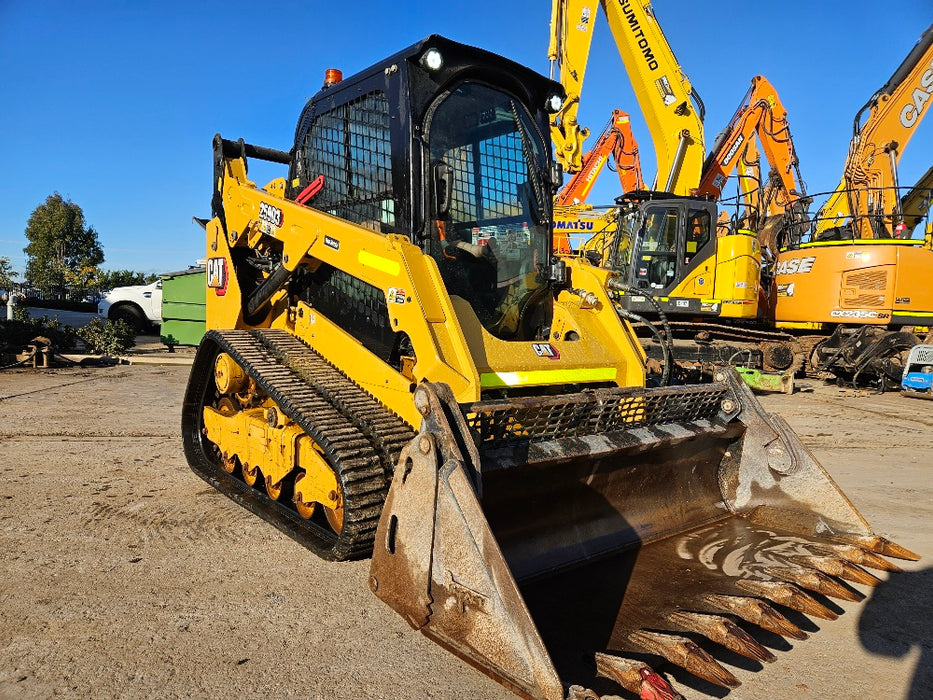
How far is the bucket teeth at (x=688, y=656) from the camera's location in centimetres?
222

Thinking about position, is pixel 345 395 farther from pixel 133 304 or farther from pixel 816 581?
pixel 133 304

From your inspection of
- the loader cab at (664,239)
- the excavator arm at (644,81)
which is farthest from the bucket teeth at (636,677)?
the excavator arm at (644,81)

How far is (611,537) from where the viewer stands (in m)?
3.36

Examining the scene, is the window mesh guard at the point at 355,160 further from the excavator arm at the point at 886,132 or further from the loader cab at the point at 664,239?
the excavator arm at the point at 886,132

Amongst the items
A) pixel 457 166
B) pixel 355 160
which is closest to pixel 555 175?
pixel 457 166

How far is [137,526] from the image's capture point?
3.88 metres

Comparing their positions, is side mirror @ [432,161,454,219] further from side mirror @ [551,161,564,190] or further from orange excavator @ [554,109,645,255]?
orange excavator @ [554,109,645,255]

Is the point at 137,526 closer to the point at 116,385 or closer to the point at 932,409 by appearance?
the point at 116,385

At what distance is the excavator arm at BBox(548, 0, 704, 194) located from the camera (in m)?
12.9

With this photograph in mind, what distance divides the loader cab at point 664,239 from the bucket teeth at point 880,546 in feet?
25.8

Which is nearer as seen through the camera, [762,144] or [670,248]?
[670,248]

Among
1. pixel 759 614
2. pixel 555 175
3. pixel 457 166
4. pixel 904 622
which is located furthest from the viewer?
pixel 555 175

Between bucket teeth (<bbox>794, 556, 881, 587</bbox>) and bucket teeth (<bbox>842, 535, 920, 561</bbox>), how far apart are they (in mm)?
232

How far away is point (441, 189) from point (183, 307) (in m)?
12.5
